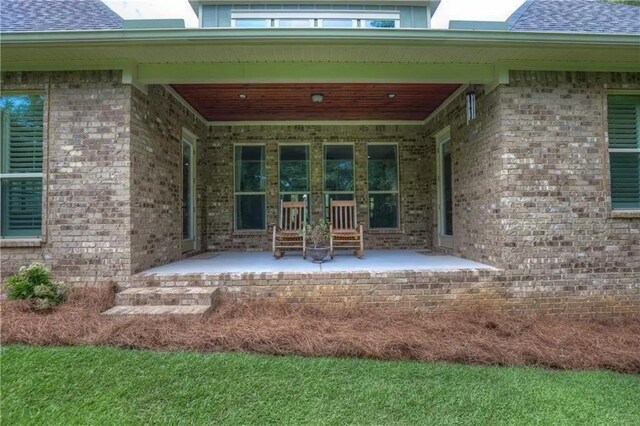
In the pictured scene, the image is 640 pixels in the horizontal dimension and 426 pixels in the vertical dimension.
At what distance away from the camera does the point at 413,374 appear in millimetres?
2793

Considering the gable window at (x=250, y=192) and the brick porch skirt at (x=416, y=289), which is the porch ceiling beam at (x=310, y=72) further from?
the gable window at (x=250, y=192)

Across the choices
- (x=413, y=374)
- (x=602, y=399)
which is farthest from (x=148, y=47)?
(x=602, y=399)

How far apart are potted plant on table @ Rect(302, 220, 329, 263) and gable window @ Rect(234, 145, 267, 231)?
1.99 metres

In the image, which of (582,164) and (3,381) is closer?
(3,381)

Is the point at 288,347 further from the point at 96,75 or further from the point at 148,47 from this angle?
the point at 96,75

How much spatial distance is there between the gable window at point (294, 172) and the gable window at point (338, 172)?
43 centimetres

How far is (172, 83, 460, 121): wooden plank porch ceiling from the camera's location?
17.8ft

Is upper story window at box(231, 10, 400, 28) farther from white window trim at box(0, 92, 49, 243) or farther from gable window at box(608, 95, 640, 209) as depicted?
gable window at box(608, 95, 640, 209)

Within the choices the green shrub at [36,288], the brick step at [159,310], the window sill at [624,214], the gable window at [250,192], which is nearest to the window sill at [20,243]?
the green shrub at [36,288]

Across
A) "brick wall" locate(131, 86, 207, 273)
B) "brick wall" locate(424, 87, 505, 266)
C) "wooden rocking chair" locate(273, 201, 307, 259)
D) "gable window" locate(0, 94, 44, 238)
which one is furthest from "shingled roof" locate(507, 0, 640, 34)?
"gable window" locate(0, 94, 44, 238)

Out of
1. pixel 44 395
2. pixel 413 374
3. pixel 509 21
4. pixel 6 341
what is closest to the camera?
pixel 44 395

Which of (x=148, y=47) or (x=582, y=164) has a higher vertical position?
(x=148, y=47)

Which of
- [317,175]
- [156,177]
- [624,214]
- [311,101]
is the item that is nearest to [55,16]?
[156,177]

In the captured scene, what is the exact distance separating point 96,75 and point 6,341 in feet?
10.1
